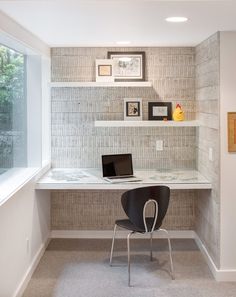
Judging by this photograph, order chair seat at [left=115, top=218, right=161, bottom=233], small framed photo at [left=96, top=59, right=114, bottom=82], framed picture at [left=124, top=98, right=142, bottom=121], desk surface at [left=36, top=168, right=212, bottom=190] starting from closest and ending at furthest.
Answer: chair seat at [left=115, top=218, right=161, bottom=233]
desk surface at [left=36, top=168, right=212, bottom=190]
small framed photo at [left=96, top=59, right=114, bottom=82]
framed picture at [left=124, top=98, right=142, bottom=121]

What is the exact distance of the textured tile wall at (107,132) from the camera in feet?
17.0

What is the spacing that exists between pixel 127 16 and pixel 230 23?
2.76 ft

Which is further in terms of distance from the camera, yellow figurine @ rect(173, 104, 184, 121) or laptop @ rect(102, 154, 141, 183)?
yellow figurine @ rect(173, 104, 184, 121)

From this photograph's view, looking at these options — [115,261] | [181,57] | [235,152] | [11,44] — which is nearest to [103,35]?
[11,44]

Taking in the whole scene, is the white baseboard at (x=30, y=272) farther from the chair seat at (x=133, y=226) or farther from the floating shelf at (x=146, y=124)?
the floating shelf at (x=146, y=124)

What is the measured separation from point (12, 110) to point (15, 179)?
24.7 inches

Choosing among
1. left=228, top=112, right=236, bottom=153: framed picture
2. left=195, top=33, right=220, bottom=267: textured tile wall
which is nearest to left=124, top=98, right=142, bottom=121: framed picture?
left=195, top=33, right=220, bottom=267: textured tile wall

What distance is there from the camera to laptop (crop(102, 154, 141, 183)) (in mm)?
4715

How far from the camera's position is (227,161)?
3988 mm

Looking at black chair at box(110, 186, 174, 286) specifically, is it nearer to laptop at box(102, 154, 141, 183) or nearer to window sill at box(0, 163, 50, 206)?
laptop at box(102, 154, 141, 183)

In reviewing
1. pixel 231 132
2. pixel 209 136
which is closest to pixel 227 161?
pixel 231 132

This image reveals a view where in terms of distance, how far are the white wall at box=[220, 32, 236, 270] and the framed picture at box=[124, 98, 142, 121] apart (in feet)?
4.44

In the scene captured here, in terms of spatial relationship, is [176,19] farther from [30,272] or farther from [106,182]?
[30,272]

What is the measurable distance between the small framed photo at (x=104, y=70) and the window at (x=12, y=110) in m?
0.84
